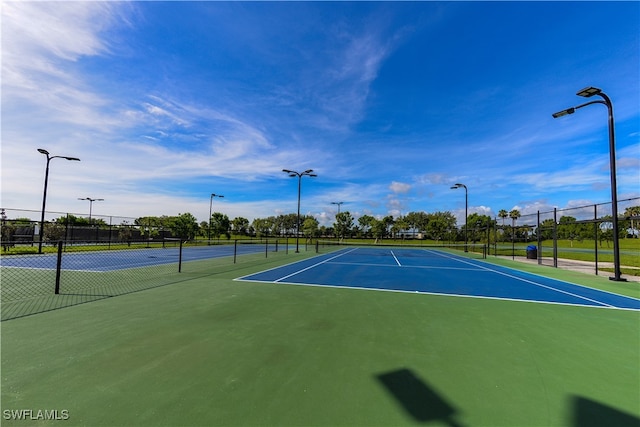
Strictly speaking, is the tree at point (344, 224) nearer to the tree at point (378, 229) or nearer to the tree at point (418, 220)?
the tree at point (378, 229)

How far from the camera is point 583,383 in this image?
319cm

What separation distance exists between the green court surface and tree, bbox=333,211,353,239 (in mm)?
71370

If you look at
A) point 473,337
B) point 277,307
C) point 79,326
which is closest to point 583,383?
point 473,337

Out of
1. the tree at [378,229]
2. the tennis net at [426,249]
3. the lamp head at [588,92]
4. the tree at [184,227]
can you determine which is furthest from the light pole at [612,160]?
the tree at [378,229]

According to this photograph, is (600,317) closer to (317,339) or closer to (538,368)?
(538,368)

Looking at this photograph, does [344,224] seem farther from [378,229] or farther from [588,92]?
[588,92]

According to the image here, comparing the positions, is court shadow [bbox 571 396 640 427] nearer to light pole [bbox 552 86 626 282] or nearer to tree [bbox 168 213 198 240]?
light pole [bbox 552 86 626 282]

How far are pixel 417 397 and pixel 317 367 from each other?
120cm

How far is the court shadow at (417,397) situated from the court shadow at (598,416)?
1120 millimetres

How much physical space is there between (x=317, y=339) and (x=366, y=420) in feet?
6.33

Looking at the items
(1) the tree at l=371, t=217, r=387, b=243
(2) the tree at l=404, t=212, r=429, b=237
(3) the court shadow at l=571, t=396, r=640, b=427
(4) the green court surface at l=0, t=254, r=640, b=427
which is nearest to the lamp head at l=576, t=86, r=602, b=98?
(4) the green court surface at l=0, t=254, r=640, b=427

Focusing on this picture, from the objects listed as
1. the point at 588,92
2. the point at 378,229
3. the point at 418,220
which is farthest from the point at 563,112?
the point at 418,220

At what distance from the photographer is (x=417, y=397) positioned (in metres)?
2.82

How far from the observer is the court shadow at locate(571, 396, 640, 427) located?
252 cm
